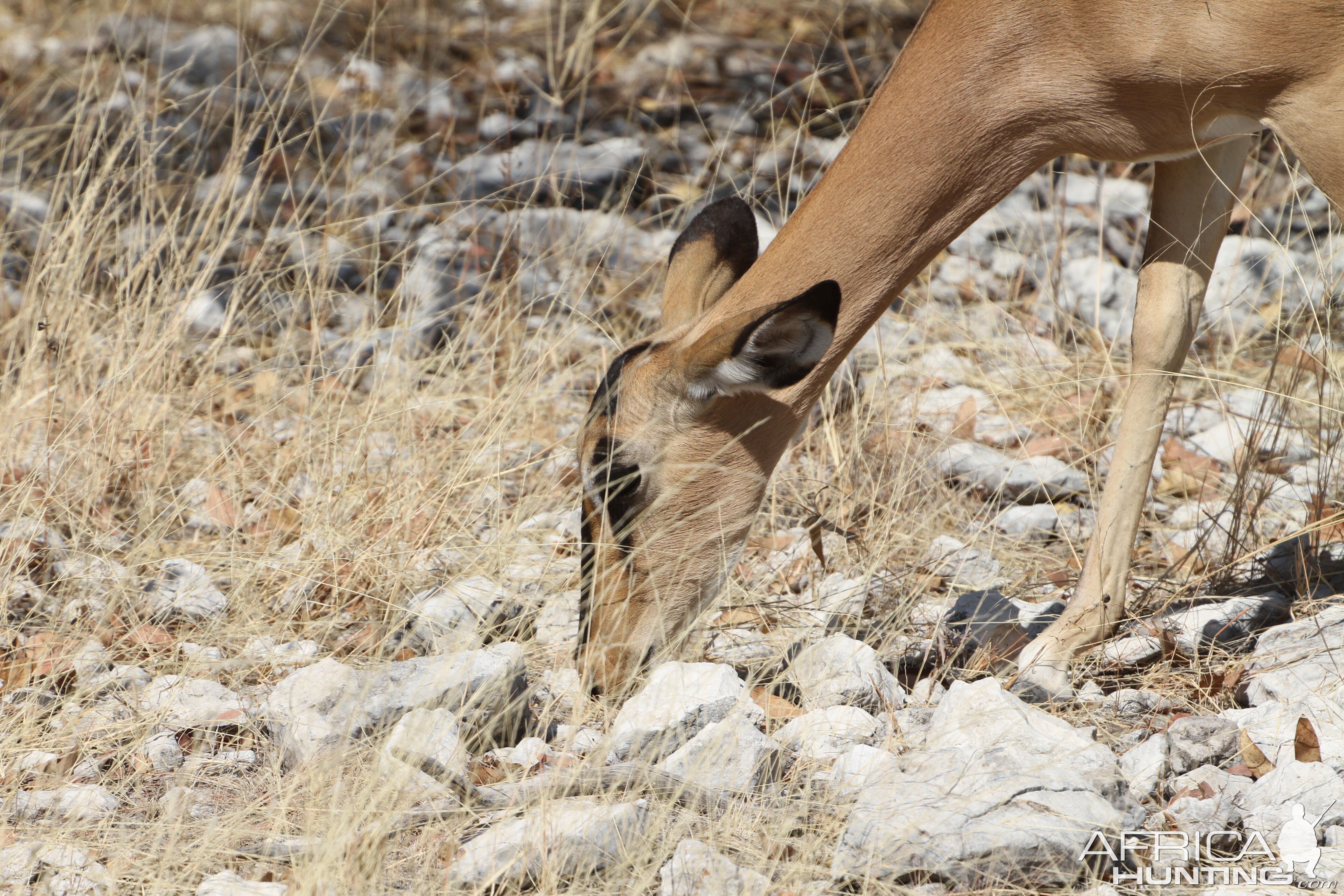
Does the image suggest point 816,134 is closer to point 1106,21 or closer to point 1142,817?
point 1106,21

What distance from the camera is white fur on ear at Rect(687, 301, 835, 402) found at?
293 cm

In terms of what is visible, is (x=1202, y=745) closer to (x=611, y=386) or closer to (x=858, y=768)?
(x=858, y=768)

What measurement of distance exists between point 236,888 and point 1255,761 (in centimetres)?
220

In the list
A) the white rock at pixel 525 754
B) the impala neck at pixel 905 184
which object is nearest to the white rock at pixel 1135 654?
the impala neck at pixel 905 184

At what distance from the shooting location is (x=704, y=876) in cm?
241

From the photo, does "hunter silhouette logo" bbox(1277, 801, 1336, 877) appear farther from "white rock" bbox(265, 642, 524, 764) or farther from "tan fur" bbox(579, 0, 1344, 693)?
"white rock" bbox(265, 642, 524, 764)

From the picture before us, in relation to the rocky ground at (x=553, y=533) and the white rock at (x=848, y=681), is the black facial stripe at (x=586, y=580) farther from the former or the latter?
the white rock at (x=848, y=681)

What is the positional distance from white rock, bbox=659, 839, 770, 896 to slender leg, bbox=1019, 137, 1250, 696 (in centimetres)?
147

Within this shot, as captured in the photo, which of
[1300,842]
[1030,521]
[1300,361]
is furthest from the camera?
[1030,521]

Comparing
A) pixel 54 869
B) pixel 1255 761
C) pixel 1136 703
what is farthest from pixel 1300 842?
pixel 54 869

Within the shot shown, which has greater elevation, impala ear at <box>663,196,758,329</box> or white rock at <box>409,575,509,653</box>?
impala ear at <box>663,196,758,329</box>

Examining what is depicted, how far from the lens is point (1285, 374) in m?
4.95

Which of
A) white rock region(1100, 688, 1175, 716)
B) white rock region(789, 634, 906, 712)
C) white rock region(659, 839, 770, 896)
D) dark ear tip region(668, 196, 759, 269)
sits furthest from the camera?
dark ear tip region(668, 196, 759, 269)

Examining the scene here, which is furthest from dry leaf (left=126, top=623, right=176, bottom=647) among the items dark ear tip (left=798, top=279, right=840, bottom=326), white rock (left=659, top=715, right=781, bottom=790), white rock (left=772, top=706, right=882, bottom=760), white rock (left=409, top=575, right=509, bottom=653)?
dark ear tip (left=798, top=279, right=840, bottom=326)
